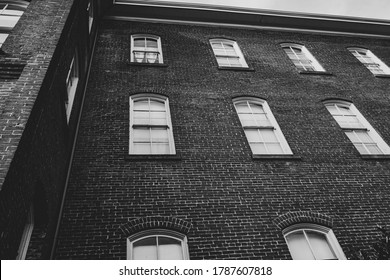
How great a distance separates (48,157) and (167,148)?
2977 millimetres

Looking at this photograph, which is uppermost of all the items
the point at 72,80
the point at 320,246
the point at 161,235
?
the point at 72,80

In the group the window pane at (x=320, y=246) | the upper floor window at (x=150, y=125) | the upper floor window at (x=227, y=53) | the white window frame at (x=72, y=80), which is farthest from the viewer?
the upper floor window at (x=227, y=53)

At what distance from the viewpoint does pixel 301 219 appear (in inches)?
255

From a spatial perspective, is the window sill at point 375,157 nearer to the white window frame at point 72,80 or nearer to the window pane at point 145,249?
the window pane at point 145,249

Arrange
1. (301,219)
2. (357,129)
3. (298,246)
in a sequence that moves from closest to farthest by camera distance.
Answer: (298,246) < (301,219) < (357,129)

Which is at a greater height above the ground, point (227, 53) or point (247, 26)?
point (247, 26)

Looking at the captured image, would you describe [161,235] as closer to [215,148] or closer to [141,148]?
[141,148]

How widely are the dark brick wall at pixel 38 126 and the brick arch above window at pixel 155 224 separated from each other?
4.34 feet

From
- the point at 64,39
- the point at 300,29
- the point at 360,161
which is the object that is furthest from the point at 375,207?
the point at 300,29

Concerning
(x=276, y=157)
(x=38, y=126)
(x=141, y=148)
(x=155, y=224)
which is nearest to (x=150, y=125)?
(x=141, y=148)

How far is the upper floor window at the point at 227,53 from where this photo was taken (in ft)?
37.2

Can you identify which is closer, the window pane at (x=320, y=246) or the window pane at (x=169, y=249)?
the window pane at (x=169, y=249)

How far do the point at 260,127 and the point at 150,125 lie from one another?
9.75 feet

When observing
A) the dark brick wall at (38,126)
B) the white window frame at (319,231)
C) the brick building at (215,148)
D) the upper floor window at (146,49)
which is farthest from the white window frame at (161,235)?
the upper floor window at (146,49)
